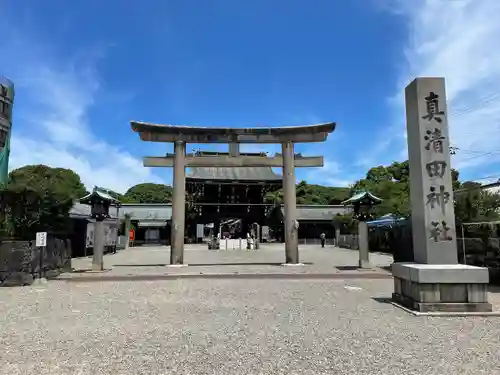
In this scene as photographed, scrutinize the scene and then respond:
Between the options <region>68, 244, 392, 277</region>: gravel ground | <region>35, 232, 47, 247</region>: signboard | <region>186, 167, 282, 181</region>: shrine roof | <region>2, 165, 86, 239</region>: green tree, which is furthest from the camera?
<region>186, 167, 282, 181</region>: shrine roof

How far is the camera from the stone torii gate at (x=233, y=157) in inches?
738

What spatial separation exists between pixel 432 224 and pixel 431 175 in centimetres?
105

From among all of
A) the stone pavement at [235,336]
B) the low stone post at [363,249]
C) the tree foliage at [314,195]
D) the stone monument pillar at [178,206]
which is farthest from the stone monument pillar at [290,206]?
the tree foliage at [314,195]

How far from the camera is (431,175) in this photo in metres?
8.49

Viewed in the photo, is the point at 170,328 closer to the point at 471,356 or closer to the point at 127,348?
the point at 127,348

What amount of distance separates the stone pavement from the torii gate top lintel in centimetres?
1040

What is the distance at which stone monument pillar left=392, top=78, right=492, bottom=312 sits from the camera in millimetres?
7523

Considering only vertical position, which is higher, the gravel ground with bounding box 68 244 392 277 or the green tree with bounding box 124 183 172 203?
the green tree with bounding box 124 183 172 203

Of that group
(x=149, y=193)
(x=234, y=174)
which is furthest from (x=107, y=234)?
(x=149, y=193)

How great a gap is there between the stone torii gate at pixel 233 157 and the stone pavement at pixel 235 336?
879cm

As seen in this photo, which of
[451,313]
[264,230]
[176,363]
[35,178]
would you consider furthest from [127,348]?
[264,230]

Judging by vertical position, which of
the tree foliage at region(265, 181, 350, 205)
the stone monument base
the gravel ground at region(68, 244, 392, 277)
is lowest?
the gravel ground at region(68, 244, 392, 277)

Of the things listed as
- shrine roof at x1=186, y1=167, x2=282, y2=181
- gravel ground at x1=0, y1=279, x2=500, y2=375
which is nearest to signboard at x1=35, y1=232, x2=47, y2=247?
gravel ground at x1=0, y1=279, x2=500, y2=375

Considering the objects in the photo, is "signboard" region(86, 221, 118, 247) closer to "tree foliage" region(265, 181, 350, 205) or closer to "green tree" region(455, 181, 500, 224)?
"tree foliage" region(265, 181, 350, 205)
